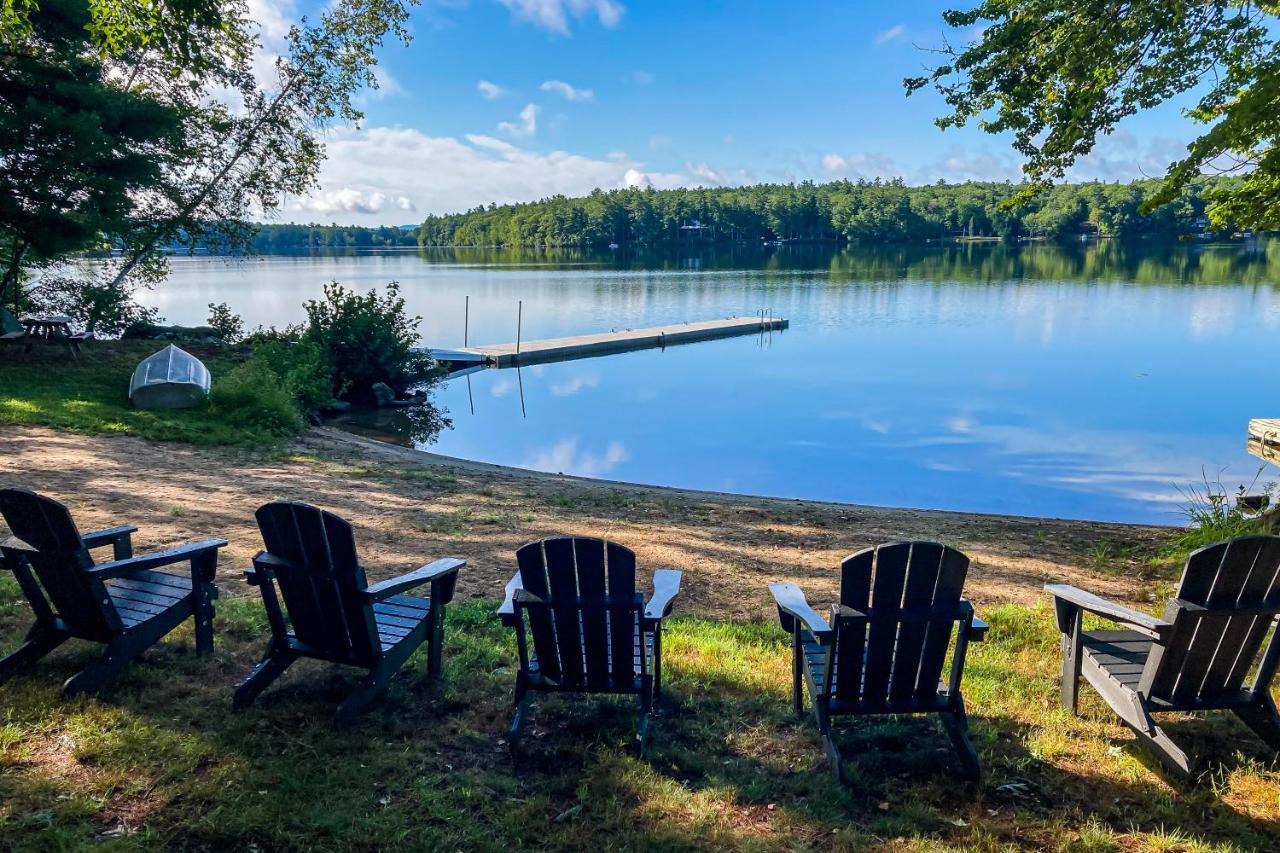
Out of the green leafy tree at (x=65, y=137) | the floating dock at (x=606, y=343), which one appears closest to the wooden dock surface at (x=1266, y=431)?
the floating dock at (x=606, y=343)

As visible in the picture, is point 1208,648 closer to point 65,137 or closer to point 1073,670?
point 1073,670

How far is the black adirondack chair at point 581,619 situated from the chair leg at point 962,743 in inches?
47.3

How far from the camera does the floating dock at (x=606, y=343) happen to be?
86.7 ft

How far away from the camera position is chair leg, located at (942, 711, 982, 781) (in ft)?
10.0

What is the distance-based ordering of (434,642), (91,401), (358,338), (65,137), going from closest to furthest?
(434,642) → (91,401) → (65,137) → (358,338)

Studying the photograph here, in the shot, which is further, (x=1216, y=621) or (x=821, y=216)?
(x=821, y=216)

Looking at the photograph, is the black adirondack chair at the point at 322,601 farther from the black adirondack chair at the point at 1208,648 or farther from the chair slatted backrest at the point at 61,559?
the black adirondack chair at the point at 1208,648

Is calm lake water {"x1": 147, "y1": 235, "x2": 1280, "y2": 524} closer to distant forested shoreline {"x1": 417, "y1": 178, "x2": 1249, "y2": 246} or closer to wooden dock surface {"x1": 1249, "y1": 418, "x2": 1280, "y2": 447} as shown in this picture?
wooden dock surface {"x1": 1249, "y1": 418, "x2": 1280, "y2": 447}

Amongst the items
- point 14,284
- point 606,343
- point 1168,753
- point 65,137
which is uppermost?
point 65,137

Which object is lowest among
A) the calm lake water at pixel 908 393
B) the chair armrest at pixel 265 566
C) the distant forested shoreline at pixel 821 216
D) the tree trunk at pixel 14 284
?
the calm lake water at pixel 908 393

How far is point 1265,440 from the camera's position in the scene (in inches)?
555

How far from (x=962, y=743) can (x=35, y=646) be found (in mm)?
4009

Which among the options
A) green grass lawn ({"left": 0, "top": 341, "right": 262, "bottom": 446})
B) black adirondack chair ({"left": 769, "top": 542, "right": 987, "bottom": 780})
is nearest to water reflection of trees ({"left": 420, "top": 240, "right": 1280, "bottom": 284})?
green grass lawn ({"left": 0, "top": 341, "right": 262, "bottom": 446})

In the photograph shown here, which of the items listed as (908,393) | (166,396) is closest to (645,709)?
(166,396)
